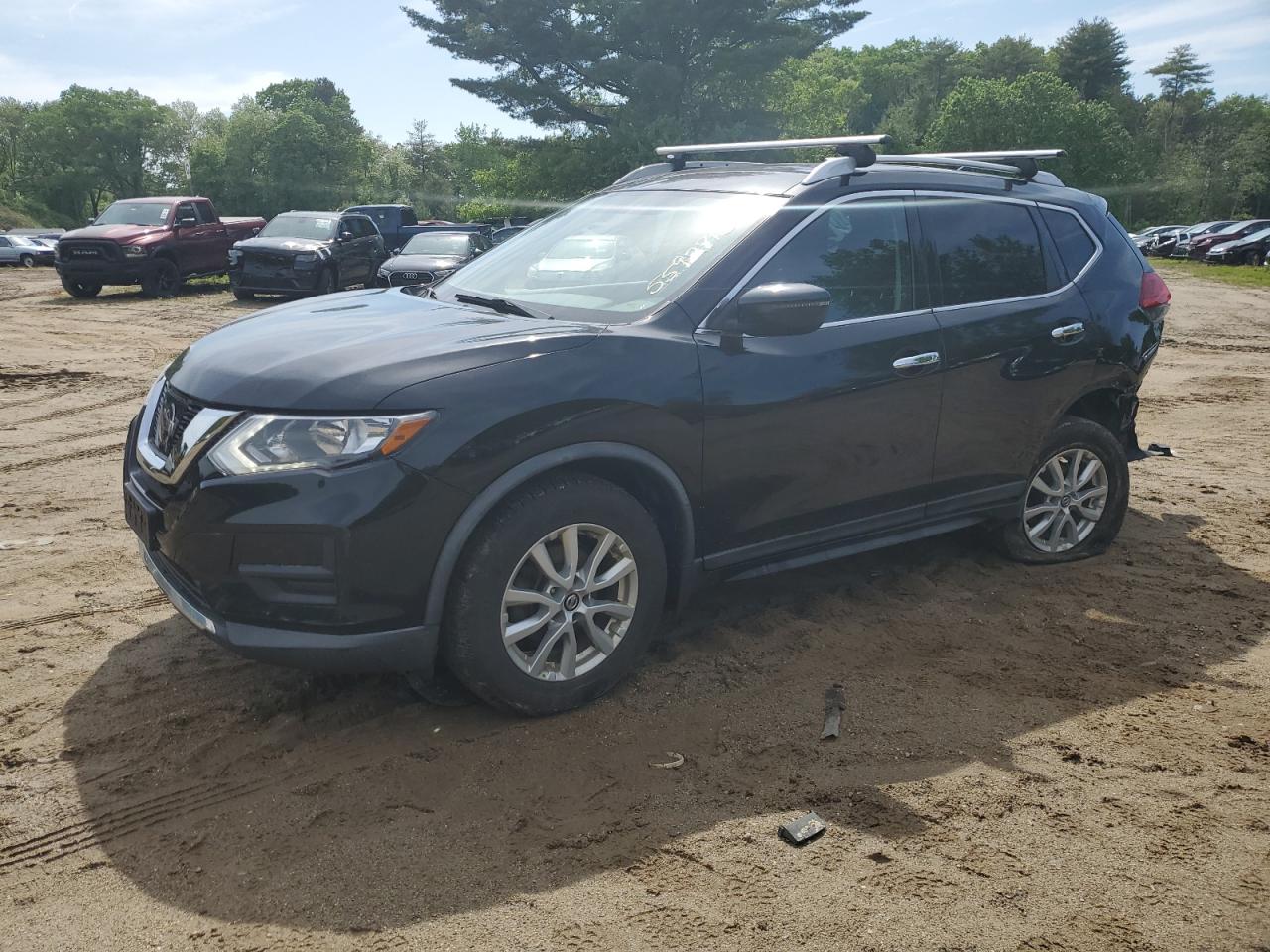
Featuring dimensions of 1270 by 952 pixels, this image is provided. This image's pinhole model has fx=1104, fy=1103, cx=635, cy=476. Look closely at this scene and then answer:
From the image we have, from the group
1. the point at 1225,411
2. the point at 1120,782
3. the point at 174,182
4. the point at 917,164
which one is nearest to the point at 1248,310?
the point at 1225,411

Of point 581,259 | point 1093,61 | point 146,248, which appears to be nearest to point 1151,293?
point 581,259

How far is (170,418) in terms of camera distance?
3.73 m

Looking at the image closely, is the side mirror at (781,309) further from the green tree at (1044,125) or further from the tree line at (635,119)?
the green tree at (1044,125)

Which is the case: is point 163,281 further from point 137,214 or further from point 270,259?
point 270,259

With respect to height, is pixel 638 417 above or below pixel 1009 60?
below

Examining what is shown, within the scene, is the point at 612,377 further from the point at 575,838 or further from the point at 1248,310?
the point at 1248,310

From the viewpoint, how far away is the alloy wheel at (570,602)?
140 inches

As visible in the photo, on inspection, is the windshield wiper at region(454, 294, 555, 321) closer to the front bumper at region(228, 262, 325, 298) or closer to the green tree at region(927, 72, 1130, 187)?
the front bumper at region(228, 262, 325, 298)

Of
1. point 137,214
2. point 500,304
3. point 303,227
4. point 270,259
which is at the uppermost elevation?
point 137,214

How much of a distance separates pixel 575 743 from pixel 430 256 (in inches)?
654

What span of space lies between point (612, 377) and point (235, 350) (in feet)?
4.28

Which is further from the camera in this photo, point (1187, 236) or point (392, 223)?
point (1187, 236)

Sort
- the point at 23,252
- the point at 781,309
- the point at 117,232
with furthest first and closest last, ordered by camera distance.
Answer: the point at 23,252
the point at 117,232
the point at 781,309

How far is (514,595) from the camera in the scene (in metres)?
3.51
